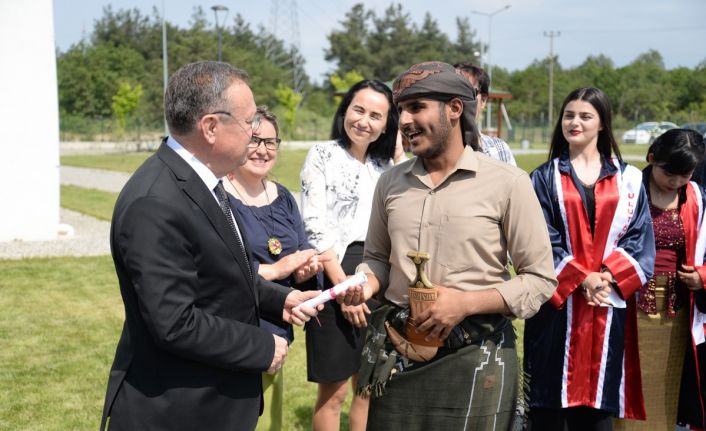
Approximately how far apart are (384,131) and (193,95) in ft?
6.82

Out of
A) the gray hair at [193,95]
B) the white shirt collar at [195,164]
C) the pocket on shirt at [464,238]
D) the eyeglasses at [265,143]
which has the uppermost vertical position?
the gray hair at [193,95]

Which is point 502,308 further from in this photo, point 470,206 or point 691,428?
point 691,428

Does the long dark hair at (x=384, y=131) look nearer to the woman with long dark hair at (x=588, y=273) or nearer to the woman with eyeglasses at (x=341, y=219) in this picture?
the woman with eyeglasses at (x=341, y=219)

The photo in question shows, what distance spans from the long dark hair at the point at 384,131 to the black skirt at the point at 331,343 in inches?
27.4

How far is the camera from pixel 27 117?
11.8 meters

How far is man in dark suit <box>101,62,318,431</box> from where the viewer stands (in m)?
2.27

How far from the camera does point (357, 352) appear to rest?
166 inches

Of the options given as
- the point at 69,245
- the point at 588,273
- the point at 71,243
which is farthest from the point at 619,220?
the point at 71,243

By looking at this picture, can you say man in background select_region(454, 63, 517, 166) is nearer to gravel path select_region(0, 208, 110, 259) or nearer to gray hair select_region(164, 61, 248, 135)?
gray hair select_region(164, 61, 248, 135)

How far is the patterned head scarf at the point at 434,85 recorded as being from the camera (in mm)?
2758

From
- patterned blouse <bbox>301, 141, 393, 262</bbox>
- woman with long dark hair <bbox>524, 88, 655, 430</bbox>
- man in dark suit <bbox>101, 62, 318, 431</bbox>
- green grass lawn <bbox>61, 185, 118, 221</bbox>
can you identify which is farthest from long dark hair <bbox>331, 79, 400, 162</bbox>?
green grass lawn <bbox>61, 185, 118, 221</bbox>

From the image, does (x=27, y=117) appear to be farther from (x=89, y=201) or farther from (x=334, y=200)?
(x=334, y=200)

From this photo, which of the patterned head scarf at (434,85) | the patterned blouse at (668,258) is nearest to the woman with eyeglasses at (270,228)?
the patterned head scarf at (434,85)

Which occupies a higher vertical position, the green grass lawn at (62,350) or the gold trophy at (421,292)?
the gold trophy at (421,292)
